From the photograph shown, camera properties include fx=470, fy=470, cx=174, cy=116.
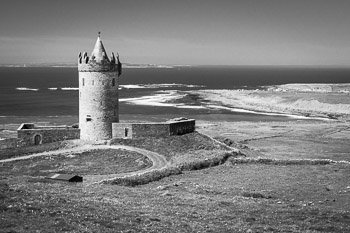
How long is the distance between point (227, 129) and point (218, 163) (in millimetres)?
36044

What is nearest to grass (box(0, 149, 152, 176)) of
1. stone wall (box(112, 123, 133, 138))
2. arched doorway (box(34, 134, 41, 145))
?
stone wall (box(112, 123, 133, 138))

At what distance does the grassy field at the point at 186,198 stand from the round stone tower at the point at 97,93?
7.70 ft

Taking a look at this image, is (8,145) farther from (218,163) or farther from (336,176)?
(336,176)

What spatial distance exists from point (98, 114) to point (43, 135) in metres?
5.33

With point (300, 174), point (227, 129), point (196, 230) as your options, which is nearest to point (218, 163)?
point (300, 174)

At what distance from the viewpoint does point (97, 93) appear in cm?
4206

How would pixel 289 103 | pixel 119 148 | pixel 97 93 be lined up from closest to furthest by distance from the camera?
pixel 119 148 → pixel 97 93 → pixel 289 103

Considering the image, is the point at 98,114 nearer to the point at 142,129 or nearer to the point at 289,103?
the point at 142,129

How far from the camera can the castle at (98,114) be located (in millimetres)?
41906

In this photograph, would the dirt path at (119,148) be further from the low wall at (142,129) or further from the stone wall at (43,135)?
the stone wall at (43,135)

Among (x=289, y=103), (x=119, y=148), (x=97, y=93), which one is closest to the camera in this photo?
(x=119, y=148)

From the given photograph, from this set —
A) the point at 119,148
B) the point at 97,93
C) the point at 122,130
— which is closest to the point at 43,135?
the point at 97,93

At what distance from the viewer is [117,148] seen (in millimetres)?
39656

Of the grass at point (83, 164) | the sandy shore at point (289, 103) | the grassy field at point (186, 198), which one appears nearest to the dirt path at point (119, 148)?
the grass at point (83, 164)
